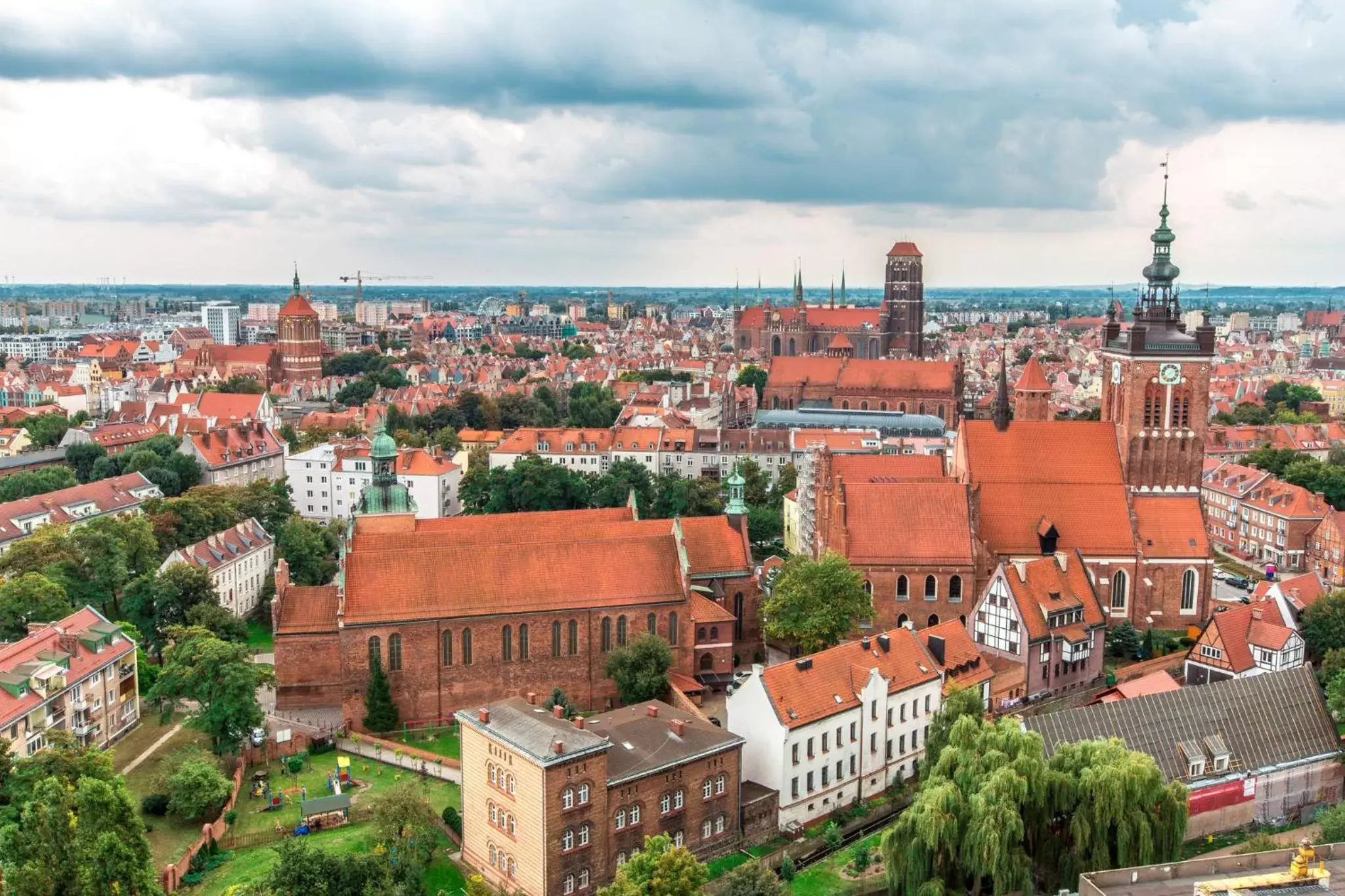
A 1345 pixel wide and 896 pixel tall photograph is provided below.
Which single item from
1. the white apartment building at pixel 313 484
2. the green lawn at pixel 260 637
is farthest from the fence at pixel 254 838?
the white apartment building at pixel 313 484

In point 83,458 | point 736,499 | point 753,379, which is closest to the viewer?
point 736,499

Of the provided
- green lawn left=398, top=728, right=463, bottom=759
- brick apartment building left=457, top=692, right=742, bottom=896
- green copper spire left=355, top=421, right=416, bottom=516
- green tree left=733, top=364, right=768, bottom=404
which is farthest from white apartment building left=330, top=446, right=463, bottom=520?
green tree left=733, top=364, right=768, bottom=404

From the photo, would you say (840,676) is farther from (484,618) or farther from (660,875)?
(484,618)

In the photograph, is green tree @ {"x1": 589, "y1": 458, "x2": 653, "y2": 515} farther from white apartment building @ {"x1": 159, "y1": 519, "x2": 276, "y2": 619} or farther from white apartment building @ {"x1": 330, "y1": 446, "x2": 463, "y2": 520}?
white apartment building @ {"x1": 159, "y1": 519, "x2": 276, "y2": 619}

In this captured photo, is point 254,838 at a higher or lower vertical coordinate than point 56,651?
lower

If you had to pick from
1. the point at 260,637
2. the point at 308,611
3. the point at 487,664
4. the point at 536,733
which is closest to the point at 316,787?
the point at 487,664

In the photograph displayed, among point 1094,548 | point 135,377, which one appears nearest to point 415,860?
point 1094,548

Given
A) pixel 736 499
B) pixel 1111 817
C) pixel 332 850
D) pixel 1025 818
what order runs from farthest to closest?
1. pixel 736 499
2. pixel 332 850
3. pixel 1025 818
4. pixel 1111 817
